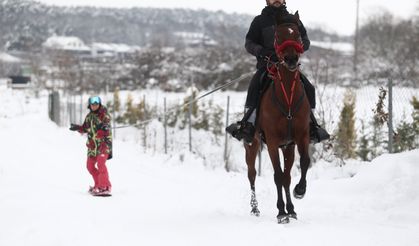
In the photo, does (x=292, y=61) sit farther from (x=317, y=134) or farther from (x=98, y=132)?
(x=98, y=132)

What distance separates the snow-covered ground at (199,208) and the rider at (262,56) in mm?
1104

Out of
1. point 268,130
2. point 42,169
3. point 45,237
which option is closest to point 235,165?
point 42,169

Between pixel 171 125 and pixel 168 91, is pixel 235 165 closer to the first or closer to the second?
pixel 171 125

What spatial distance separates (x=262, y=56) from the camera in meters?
7.32

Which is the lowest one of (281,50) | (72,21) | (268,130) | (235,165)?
(235,165)

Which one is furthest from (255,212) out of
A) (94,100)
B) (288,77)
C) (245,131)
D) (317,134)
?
(94,100)

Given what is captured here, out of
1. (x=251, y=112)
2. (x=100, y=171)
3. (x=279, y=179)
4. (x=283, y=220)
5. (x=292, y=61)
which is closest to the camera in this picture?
(x=292, y=61)

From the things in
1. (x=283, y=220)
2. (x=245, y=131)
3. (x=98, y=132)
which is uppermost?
(x=245, y=131)

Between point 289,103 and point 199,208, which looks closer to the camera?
point 289,103

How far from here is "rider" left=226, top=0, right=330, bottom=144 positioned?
7031mm

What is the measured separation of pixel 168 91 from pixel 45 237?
44387 millimetres

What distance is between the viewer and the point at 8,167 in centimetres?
1108

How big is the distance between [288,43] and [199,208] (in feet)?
10.5

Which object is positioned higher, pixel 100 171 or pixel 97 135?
pixel 97 135
